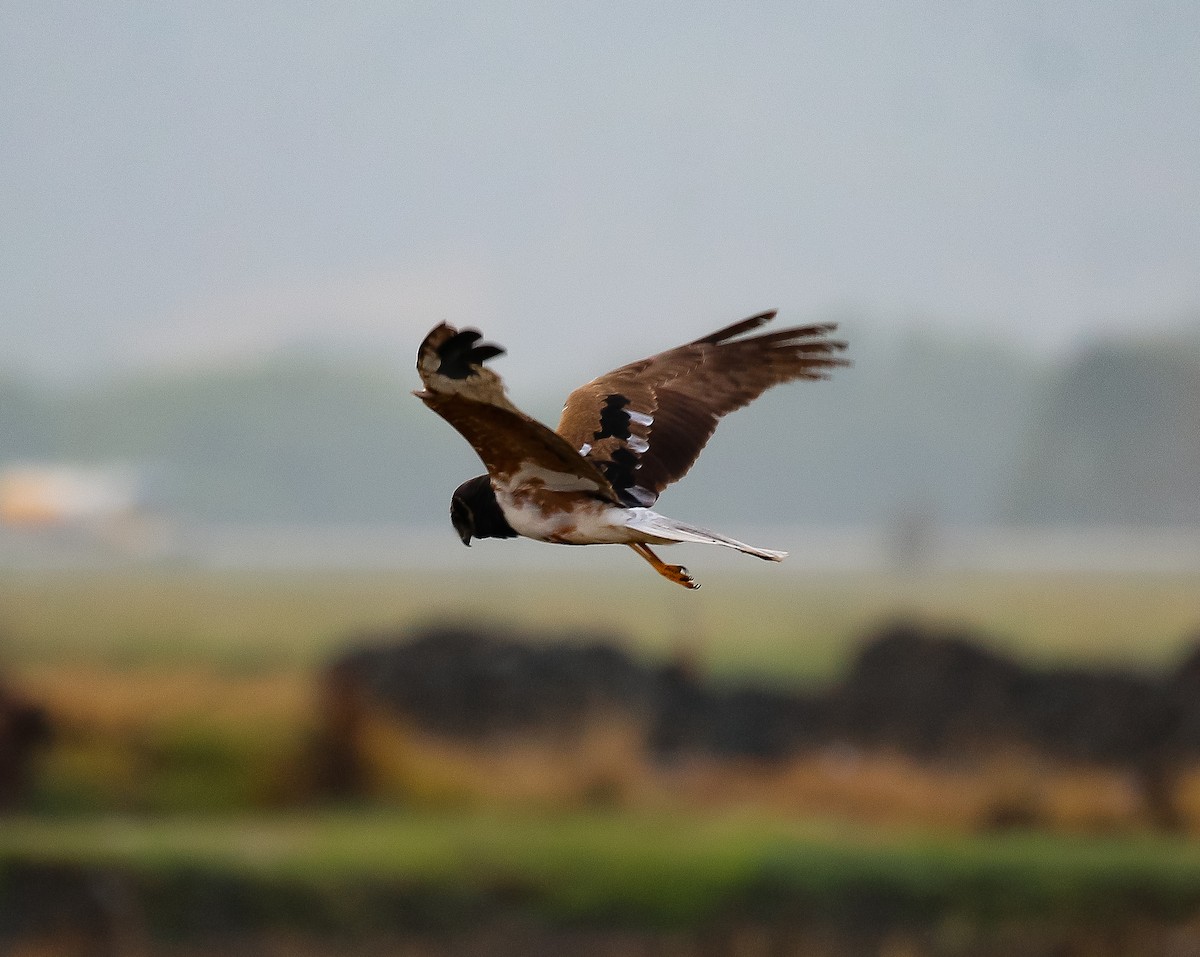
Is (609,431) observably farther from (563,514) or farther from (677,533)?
(677,533)

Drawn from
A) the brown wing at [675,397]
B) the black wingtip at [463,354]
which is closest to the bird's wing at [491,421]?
the black wingtip at [463,354]

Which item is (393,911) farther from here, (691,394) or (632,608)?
(691,394)

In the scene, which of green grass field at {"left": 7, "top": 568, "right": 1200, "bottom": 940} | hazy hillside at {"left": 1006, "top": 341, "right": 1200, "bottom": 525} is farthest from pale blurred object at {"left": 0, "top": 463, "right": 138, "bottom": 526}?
hazy hillside at {"left": 1006, "top": 341, "right": 1200, "bottom": 525}

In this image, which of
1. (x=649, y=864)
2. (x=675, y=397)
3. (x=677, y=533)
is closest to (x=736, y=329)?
(x=675, y=397)

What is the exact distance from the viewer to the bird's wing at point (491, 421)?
3184 mm

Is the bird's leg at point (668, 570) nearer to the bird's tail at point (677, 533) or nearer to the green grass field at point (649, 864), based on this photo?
the bird's tail at point (677, 533)

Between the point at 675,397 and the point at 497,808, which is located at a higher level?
the point at 675,397

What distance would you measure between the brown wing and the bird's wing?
0.55 meters

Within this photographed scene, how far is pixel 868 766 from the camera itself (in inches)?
617

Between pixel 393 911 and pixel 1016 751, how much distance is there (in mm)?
5879

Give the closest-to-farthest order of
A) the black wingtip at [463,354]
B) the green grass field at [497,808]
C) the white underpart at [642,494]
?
the black wingtip at [463,354] < the white underpart at [642,494] < the green grass field at [497,808]

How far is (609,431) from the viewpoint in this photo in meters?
4.59

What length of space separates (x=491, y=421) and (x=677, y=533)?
0.47 m

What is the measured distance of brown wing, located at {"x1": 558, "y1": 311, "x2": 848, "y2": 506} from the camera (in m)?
4.50
